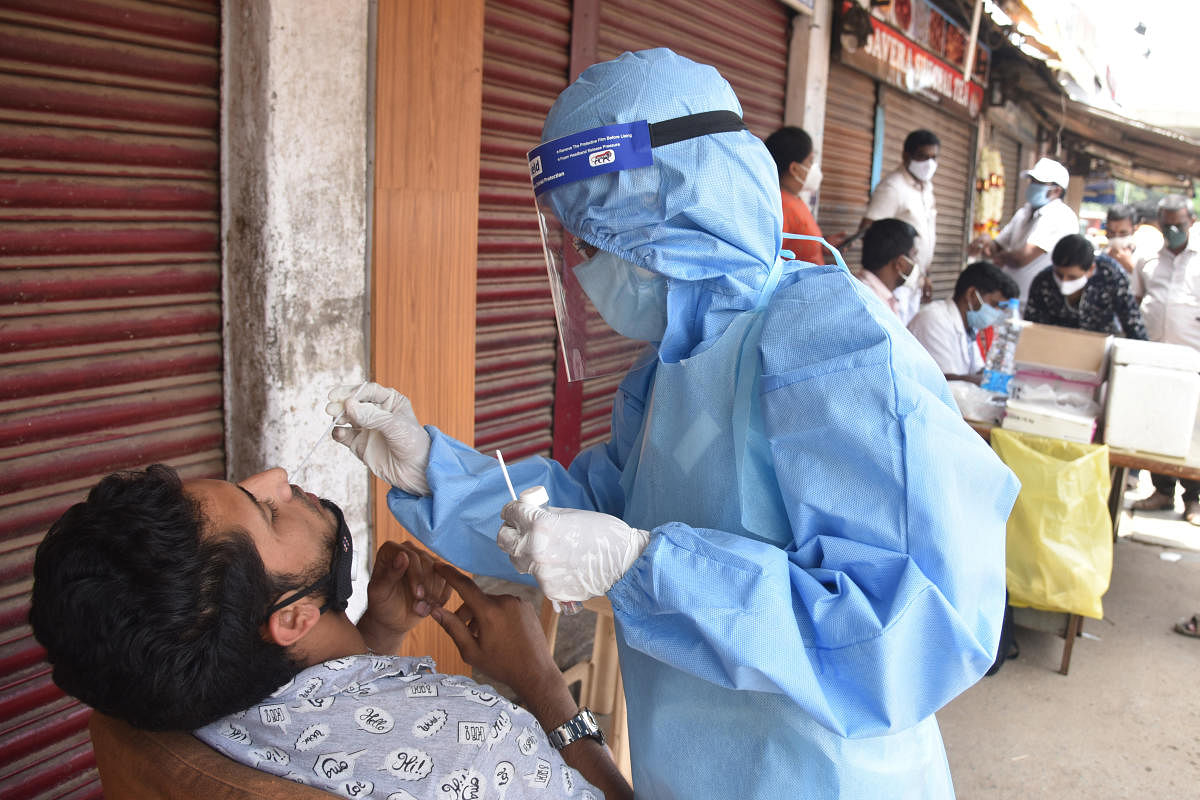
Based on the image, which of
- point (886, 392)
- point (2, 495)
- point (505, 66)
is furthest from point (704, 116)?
point (505, 66)

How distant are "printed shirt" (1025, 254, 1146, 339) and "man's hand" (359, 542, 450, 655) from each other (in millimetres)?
5033

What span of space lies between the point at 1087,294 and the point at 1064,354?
1828 mm

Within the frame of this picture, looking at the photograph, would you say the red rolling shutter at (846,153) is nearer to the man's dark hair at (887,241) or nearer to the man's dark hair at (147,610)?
the man's dark hair at (887,241)

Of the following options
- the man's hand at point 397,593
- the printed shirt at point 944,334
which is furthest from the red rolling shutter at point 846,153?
the man's hand at point 397,593

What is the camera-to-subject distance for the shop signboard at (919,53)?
23.9 feet

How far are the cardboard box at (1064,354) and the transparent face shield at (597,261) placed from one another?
291 centimetres

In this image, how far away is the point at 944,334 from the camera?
5195 mm

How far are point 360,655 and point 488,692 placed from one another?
0.25 meters

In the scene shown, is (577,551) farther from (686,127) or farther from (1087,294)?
(1087,294)

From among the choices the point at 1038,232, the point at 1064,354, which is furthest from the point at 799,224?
the point at 1038,232

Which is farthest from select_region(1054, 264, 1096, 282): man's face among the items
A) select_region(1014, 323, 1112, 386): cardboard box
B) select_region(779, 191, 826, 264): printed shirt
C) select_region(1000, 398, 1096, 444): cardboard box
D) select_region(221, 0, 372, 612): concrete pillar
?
select_region(221, 0, 372, 612): concrete pillar

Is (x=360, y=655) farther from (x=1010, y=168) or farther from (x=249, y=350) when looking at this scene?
(x=1010, y=168)

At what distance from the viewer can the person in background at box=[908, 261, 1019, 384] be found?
17.1 feet

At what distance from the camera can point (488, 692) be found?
1.53m
